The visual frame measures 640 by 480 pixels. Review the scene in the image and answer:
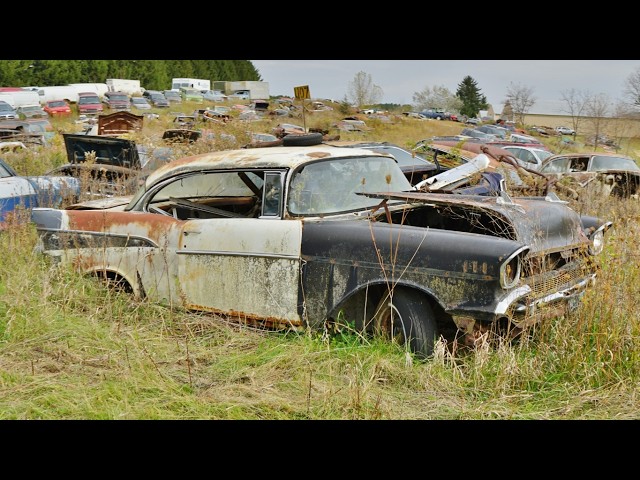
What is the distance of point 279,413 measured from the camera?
11.6 ft

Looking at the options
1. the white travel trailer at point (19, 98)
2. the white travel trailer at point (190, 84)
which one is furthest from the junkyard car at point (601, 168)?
the white travel trailer at point (190, 84)

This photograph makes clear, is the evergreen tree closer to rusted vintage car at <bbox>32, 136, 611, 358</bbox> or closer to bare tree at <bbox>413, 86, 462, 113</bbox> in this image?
bare tree at <bbox>413, 86, 462, 113</bbox>

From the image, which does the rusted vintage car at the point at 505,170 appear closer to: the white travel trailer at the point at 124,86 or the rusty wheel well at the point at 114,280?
the rusty wheel well at the point at 114,280

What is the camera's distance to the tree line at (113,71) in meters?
50.9

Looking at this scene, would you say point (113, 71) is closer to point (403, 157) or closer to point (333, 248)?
point (403, 157)

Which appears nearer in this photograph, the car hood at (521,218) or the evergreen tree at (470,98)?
the car hood at (521,218)

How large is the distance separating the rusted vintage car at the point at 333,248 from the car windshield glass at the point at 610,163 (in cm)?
943

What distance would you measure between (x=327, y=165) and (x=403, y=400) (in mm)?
2147

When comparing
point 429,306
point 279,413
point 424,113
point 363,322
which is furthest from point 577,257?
point 424,113

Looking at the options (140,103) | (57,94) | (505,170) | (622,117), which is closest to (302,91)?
(505,170)

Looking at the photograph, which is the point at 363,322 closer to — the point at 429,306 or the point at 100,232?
the point at 429,306

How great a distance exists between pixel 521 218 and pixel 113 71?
2629 inches

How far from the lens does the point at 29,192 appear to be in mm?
8117

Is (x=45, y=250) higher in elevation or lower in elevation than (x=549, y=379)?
higher
